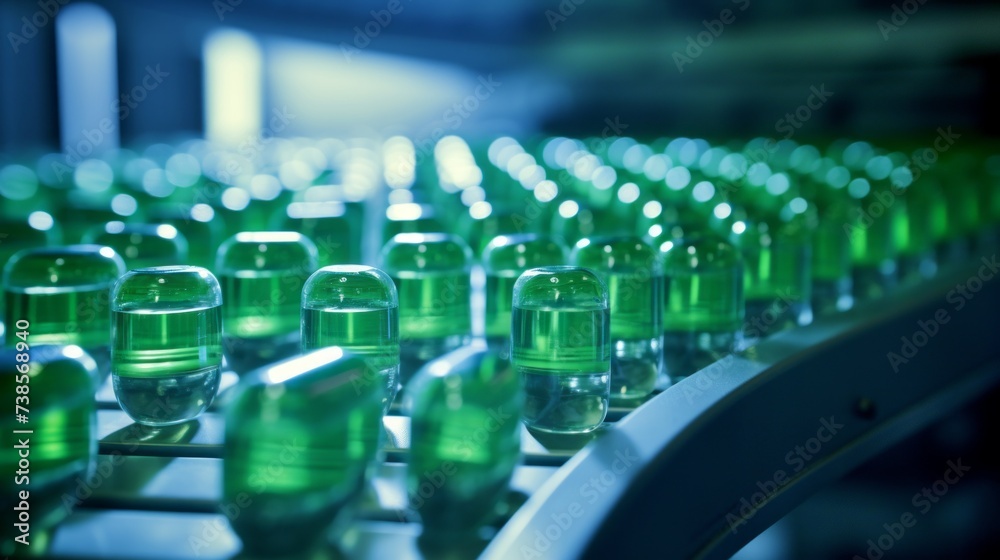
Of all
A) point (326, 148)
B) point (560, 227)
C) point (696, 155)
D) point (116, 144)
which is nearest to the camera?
point (560, 227)

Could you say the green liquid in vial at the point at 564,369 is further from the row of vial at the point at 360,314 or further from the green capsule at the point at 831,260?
the green capsule at the point at 831,260

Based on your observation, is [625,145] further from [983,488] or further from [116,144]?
[116,144]

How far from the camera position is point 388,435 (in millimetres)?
858

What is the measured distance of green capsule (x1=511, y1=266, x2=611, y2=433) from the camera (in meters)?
0.88

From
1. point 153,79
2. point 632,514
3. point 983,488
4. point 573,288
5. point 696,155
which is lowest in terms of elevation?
point 983,488

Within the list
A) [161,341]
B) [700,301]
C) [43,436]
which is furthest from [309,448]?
[700,301]

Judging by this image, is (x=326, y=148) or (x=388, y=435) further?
(x=326, y=148)

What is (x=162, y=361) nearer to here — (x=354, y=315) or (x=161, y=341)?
(x=161, y=341)

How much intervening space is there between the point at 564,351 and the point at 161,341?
0.35 metres

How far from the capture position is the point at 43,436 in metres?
0.67

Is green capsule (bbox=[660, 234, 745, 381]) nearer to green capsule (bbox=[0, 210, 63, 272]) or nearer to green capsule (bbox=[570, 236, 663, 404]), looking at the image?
green capsule (bbox=[570, 236, 663, 404])

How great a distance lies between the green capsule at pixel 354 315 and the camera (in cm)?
89

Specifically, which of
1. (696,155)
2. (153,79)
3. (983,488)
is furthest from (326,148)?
(983,488)

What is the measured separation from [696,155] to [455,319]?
291 cm
